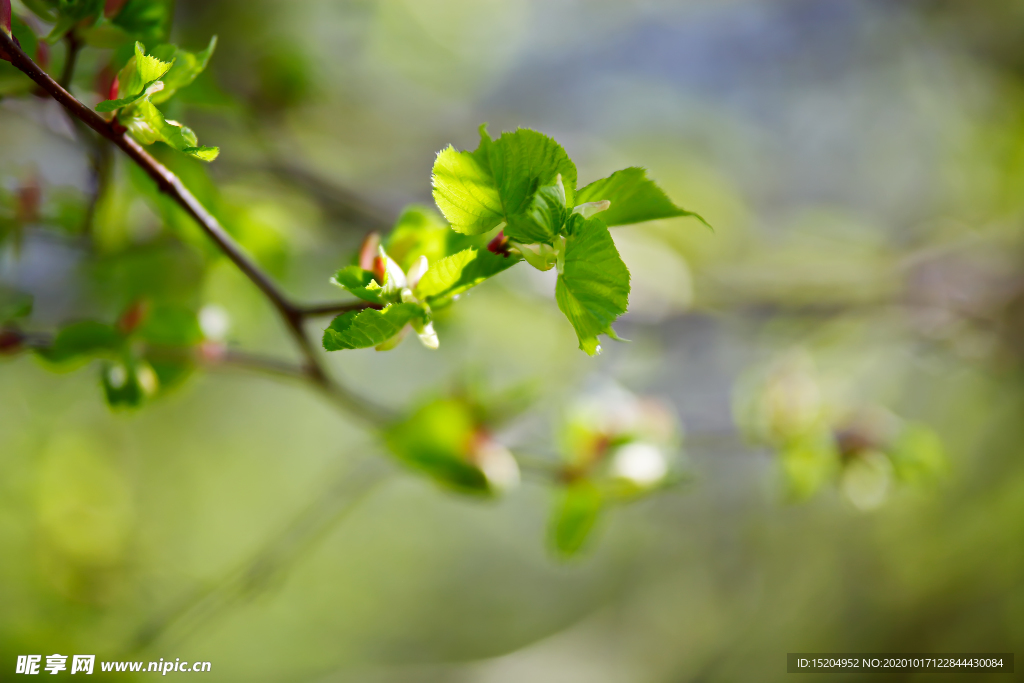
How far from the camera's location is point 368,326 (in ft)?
0.90

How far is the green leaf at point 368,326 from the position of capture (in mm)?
269

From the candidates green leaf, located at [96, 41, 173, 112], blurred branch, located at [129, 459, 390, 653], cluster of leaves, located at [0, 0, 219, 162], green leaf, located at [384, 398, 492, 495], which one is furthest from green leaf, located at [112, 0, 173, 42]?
blurred branch, located at [129, 459, 390, 653]

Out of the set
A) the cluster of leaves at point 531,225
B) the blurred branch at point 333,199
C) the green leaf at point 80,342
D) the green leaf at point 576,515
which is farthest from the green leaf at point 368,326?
the blurred branch at point 333,199

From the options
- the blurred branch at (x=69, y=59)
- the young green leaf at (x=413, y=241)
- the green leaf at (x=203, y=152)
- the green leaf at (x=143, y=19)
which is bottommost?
the green leaf at (x=203, y=152)

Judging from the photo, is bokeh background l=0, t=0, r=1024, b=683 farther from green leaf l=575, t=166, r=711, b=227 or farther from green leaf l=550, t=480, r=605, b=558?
green leaf l=575, t=166, r=711, b=227

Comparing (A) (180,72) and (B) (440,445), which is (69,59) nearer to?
(A) (180,72)

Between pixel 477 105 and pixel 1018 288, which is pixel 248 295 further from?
pixel 1018 288

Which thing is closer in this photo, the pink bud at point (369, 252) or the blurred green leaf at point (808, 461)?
the pink bud at point (369, 252)

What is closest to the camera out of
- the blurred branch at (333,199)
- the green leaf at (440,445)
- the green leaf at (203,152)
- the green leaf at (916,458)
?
the green leaf at (203,152)

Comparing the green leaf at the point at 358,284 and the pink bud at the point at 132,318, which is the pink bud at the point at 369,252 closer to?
the green leaf at the point at 358,284

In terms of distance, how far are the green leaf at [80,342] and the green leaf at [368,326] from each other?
0.76 ft

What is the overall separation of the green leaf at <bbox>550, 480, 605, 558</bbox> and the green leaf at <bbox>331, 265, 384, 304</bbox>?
1.23ft

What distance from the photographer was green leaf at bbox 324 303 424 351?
0.88 feet

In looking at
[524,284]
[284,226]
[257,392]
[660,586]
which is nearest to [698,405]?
[660,586]
